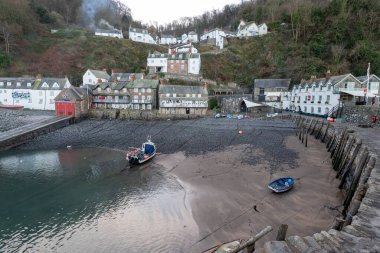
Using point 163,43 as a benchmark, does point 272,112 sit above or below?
below

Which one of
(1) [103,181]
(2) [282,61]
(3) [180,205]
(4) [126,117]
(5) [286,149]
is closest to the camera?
(3) [180,205]

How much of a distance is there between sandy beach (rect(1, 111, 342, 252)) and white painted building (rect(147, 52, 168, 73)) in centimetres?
2839

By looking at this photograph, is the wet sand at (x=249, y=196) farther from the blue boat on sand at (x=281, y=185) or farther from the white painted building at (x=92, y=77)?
the white painted building at (x=92, y=77)

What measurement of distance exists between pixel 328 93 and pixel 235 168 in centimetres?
2997

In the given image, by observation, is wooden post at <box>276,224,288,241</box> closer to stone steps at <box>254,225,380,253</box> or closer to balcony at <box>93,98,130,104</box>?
stone steps at <box>254,225,380,253</box>

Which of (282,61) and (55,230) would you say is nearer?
(55,230)

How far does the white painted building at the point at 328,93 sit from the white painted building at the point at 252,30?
129 feet

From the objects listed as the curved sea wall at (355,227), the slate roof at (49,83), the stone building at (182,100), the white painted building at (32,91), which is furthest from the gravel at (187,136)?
the white painted building at (32,91)

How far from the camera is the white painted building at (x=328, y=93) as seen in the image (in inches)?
1607

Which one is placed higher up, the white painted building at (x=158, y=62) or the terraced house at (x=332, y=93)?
the white painted building at (x=158, y=62)

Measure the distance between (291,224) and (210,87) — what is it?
52.2 m

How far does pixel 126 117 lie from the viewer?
1989 inches

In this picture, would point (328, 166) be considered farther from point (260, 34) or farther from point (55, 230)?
point (260, 34)

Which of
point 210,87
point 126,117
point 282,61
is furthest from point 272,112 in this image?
point 126,117
